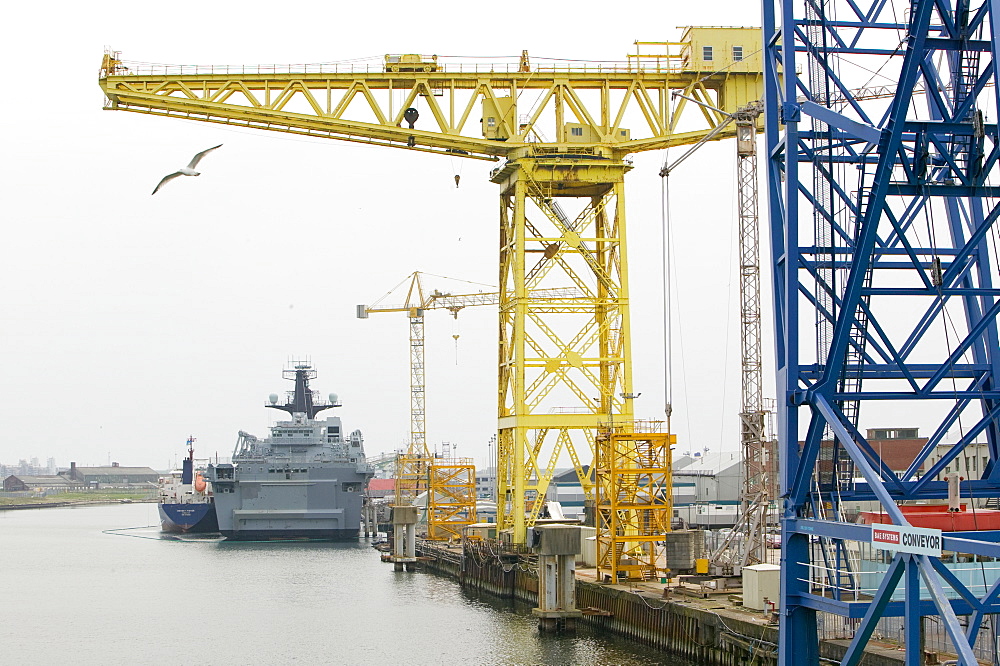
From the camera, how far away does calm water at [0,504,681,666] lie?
3331cm

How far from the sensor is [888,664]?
21.4 metres

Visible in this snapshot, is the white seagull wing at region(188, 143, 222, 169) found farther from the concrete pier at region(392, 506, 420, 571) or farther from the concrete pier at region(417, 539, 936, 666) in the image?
the concrete pier at region(392, 506, 420, 571)

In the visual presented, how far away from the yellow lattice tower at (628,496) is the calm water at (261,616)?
324 cm

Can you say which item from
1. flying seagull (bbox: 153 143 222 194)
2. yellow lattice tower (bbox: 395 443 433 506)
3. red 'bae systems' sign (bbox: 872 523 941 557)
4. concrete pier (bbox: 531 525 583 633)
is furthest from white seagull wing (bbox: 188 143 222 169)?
yellow lattice tower (bbox: 395 443 433 506)

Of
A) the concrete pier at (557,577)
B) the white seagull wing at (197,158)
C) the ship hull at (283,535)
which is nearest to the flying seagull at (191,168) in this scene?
the white seagull wing at (197,158)

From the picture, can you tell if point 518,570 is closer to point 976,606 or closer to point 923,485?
point 923,485

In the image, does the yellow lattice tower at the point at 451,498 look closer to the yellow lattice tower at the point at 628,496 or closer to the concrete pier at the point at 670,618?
the concrete pier at the point at 670,618

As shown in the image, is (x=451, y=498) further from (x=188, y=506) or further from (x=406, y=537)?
(x=188, y=506)

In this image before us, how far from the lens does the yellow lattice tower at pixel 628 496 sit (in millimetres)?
37406

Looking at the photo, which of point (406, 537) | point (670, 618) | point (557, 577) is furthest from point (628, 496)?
point (406, 537)

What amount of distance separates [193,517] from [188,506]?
1.12 meters

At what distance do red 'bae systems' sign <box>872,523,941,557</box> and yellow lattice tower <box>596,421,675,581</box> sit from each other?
21419 millimetres

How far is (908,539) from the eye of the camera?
49.7 ft

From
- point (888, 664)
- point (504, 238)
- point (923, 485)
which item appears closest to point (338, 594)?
point (504, 238)
